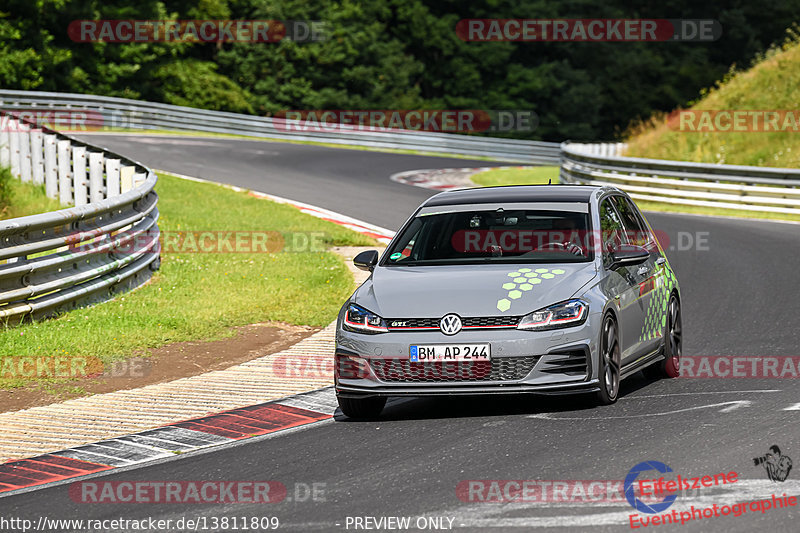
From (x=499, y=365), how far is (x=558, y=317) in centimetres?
53

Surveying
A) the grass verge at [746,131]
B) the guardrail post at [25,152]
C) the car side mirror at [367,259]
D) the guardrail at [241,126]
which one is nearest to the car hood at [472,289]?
the car side mirror at [367,259]

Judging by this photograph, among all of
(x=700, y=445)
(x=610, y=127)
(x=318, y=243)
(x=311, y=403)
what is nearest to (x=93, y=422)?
(x=311, y=403)

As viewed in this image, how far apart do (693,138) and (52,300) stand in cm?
2511

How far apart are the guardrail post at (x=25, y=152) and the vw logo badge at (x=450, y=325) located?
51.6 feet

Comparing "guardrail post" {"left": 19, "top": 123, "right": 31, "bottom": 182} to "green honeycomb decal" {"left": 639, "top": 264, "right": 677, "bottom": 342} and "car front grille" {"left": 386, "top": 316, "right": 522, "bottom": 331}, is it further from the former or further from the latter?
"car front grille" {"left": 386, "top": 316, "right": 522, "bottom": 331}

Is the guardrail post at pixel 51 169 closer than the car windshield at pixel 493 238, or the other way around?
the car windshield at pixel 493 238

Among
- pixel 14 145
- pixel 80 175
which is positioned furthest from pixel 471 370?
pixel 14 145

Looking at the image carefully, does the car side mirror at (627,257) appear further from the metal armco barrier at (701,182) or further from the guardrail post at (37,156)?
the metal armco barrier at (701,182)

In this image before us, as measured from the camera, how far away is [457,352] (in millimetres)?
7922

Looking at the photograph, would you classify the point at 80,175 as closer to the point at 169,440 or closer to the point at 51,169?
the point at 51,169

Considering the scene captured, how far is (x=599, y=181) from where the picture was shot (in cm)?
2777

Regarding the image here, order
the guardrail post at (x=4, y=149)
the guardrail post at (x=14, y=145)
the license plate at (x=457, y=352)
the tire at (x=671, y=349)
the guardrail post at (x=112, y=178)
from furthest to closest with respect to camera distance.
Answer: the guardrail post at (x=4, y=149), the guardrail post at (x=14, y=145), the guardrail post at (x=112, y=178), the tire at (x=671, y=349), the license plate at (x=457, y=352)

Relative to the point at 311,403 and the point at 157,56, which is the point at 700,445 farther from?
the point at 157,56

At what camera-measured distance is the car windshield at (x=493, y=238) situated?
8.98 metres
